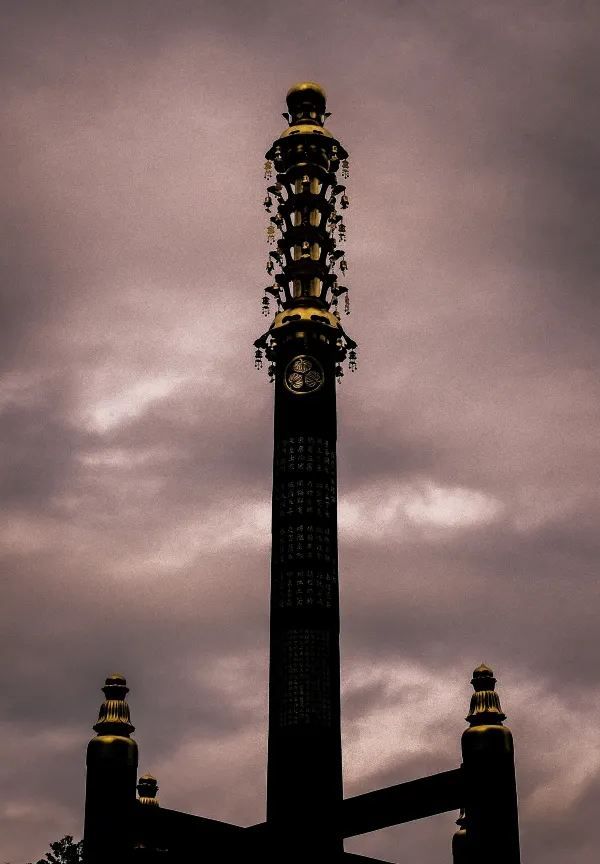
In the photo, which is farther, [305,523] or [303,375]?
[303,375]

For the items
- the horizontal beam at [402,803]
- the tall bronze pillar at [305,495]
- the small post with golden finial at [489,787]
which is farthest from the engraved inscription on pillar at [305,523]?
the small post with golden finial at [489,787]

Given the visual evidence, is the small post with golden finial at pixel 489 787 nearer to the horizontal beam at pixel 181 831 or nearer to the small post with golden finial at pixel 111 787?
the horizontal beam at pixel 181 831

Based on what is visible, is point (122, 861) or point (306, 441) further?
point (306, 441)

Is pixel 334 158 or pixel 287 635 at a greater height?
pixel 334 158

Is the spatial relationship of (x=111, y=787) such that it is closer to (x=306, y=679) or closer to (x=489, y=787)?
(x=306, y=679)

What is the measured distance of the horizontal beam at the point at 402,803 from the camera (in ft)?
72.4

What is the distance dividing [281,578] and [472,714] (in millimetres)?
5878

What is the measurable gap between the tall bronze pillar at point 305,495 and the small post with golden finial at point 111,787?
2.75 metres

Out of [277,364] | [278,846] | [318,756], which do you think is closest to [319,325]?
[277,364]

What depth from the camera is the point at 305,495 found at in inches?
1070

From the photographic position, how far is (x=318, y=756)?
25.3 meters

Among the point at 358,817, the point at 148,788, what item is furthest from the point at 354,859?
the point at 148,788

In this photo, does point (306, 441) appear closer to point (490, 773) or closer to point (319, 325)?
point (319, 325)

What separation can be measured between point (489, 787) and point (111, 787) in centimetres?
558
